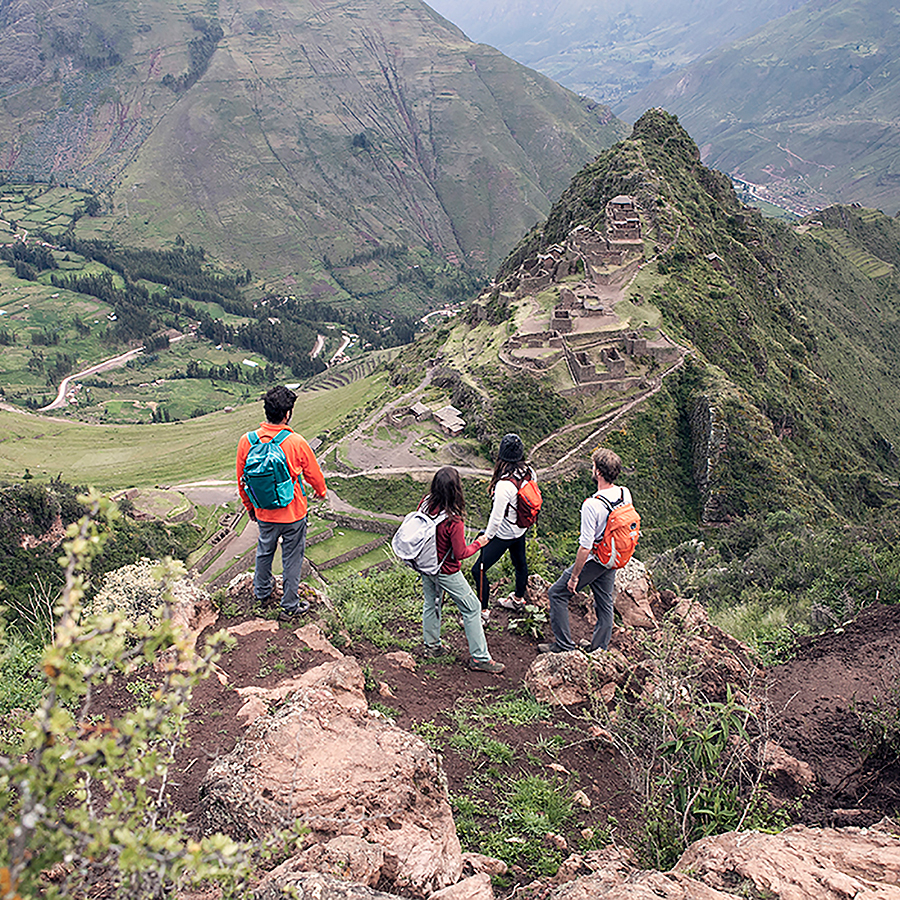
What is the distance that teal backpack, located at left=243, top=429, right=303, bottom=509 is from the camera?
27.1 ft

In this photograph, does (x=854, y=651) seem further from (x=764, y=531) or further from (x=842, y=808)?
(x=764, y=531)

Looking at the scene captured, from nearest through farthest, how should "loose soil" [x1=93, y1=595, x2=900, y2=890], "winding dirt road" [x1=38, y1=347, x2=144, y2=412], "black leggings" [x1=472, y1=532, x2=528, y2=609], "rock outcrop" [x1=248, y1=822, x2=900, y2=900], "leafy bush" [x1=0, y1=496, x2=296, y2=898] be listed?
"leafy bush" [x1=0, y1=496, x2=296, y2=898] → "rock outcrop" [x1=248, y1=822, x2=900, y2=900] → "loose soil" [x1=93, y1=595, x2=900, y2=890] → "black leggings" [x1=472, y1=532, x2=528, y2=609] → "winding dirt road" [x1=38, y1=347, x2=144, y2=412]

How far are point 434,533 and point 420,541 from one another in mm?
206

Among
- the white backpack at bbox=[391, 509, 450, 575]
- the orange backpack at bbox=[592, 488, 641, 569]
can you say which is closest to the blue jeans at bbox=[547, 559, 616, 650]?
the orange backpack at bbox=[592, 488, 641, 569]

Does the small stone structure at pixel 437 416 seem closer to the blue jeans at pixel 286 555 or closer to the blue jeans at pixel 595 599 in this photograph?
the blue jeans at pixel 595 599

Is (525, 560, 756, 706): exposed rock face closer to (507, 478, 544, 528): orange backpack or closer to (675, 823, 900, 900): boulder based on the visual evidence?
(507, 478, 544, 528): orange backpack

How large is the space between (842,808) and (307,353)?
152 metres

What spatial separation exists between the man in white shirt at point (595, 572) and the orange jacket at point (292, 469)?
11.5 feet

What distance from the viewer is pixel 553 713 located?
312 inches

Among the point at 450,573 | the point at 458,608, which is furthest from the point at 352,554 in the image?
the point at 450,573

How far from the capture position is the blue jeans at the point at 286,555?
863cm

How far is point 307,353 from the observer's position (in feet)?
496

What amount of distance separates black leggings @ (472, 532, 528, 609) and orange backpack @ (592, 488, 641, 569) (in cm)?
162

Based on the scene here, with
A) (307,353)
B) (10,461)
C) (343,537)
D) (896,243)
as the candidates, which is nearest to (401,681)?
(343,537)
